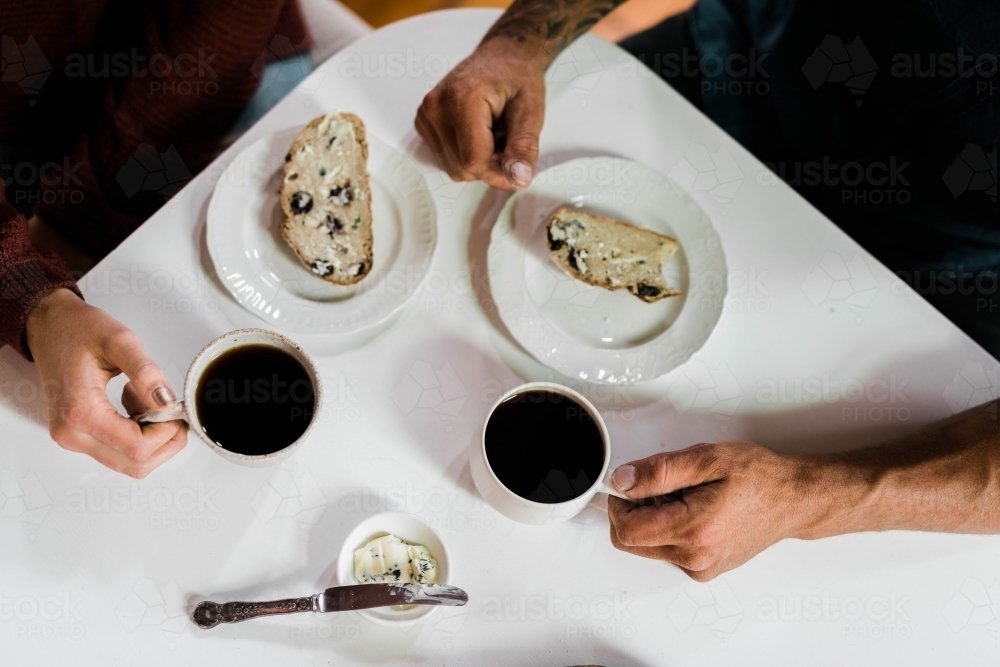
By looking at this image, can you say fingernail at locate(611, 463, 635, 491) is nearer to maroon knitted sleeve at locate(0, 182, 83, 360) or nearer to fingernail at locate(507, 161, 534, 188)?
fingernail at locate(507, 161, 534, 188)

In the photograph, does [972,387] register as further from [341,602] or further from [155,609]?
[155,609]

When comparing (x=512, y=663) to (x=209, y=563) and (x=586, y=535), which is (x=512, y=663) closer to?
(x=586, y=535)

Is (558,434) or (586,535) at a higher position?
(558,434)

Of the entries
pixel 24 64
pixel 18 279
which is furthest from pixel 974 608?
pixel 24 64

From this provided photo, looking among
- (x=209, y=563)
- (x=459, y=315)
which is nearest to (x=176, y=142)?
(x=459, y=315)

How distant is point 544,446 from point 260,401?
36 cm

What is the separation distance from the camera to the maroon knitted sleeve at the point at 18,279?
3.11ft

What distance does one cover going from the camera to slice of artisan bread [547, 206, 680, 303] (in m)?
1.12

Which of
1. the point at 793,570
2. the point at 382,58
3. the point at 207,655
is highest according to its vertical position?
the point at 382,58

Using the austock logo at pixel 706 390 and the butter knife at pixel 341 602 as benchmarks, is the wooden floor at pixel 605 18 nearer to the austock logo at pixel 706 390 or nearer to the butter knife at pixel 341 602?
the austock logo at pixel 706 390

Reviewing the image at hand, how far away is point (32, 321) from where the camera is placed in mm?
958

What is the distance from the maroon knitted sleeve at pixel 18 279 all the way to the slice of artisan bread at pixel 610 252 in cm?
69

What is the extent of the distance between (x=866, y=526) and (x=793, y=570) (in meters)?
0.12

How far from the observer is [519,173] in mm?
1067
